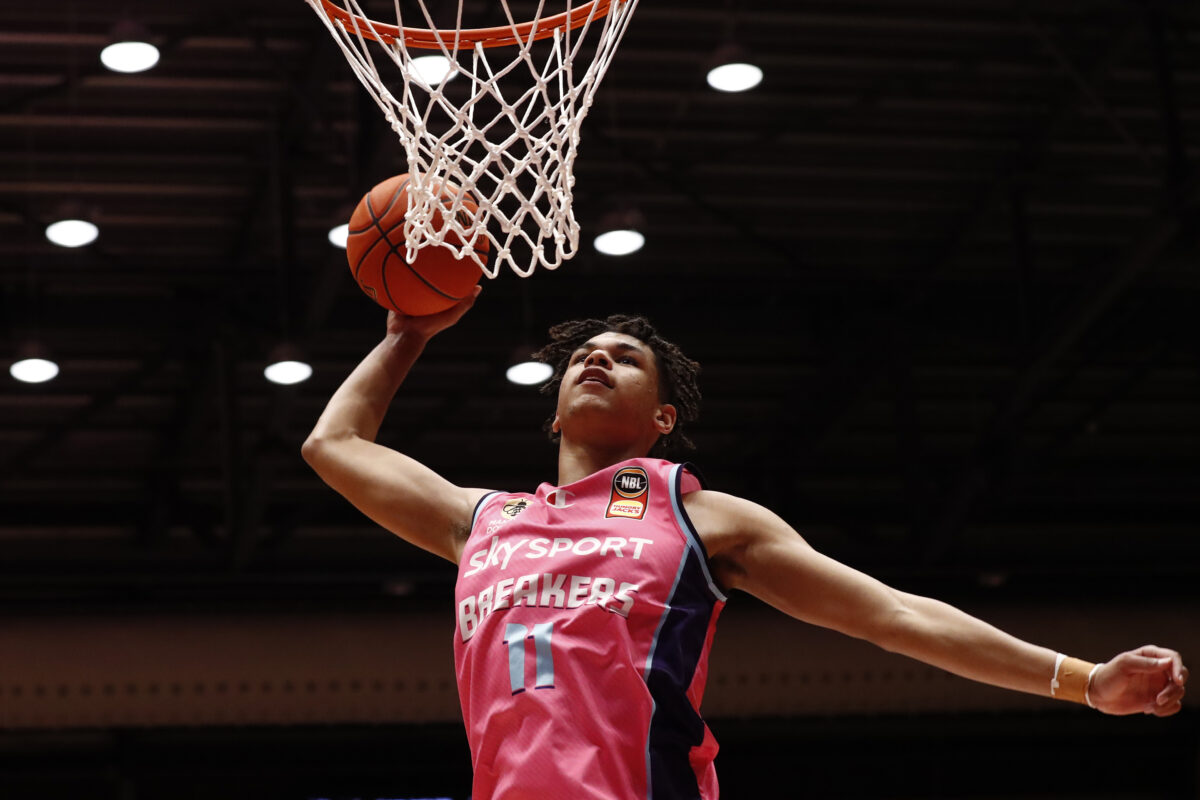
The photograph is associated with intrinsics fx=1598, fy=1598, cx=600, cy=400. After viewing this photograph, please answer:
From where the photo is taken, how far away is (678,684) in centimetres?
310

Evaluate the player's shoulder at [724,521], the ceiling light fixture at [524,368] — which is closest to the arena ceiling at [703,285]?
the ceiling light fixture at [524,368]

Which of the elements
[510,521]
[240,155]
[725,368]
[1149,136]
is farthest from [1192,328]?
[510,521]

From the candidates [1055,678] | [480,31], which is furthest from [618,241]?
[1055,678]

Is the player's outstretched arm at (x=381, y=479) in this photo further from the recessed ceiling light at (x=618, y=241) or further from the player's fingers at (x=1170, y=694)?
the recessed ceiling light at (x=618, y=241)

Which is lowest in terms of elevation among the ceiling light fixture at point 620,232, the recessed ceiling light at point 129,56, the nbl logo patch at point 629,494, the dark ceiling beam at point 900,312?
the nbl logo patch at point 629,494

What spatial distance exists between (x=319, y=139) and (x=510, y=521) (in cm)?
678

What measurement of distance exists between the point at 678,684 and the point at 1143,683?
0.86 meters

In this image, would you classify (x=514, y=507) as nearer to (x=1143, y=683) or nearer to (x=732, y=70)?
(x=1143, y=683)

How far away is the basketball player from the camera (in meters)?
2.97

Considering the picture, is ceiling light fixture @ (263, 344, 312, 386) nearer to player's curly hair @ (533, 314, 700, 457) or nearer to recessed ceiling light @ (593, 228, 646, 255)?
recessed ceiling light @ (593, 228, 646, 255)

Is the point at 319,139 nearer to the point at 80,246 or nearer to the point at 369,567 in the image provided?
the point at 80,246

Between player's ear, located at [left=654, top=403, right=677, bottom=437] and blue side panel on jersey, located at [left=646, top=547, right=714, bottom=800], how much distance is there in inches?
20.4

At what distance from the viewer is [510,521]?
339cm

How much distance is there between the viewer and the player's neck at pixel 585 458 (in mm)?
3561
